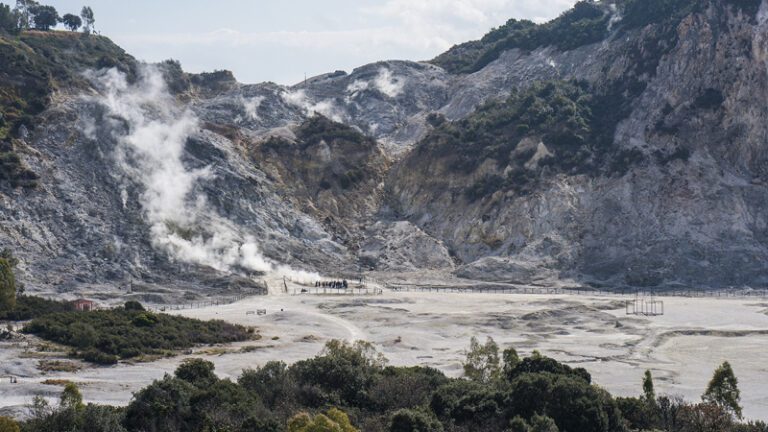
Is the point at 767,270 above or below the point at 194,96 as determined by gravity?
below

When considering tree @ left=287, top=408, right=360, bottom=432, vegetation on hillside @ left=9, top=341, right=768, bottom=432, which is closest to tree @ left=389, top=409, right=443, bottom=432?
vegetation on hillside @ left=9, top=341, right=768, bottom=432

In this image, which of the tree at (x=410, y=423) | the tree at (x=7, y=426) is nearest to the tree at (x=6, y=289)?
the tree at (x=7, y=426)

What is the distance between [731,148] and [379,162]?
3720cm

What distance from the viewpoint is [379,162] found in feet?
371

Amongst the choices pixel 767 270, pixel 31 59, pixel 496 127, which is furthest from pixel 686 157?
pixel 31 59

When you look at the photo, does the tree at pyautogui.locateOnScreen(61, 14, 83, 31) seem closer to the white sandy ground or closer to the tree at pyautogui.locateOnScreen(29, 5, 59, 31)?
the tree at pyautogui.locateOnScreen(29, 5, 59, 31)

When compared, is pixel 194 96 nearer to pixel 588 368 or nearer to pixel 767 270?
pixel 767 270

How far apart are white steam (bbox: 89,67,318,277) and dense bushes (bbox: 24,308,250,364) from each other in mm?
22711

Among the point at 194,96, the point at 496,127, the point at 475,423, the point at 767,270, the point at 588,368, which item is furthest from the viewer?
the point at 194,96

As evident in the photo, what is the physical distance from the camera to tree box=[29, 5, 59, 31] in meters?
140

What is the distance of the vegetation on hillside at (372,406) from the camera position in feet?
106

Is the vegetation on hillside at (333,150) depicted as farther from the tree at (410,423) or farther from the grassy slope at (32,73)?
the tree at (410,423)

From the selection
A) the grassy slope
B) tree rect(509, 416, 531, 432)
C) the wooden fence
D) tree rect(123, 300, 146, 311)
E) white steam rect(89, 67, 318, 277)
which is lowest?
tree rect(509, 416, 531, 432)

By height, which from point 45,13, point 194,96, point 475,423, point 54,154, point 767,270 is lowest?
point 475,423
